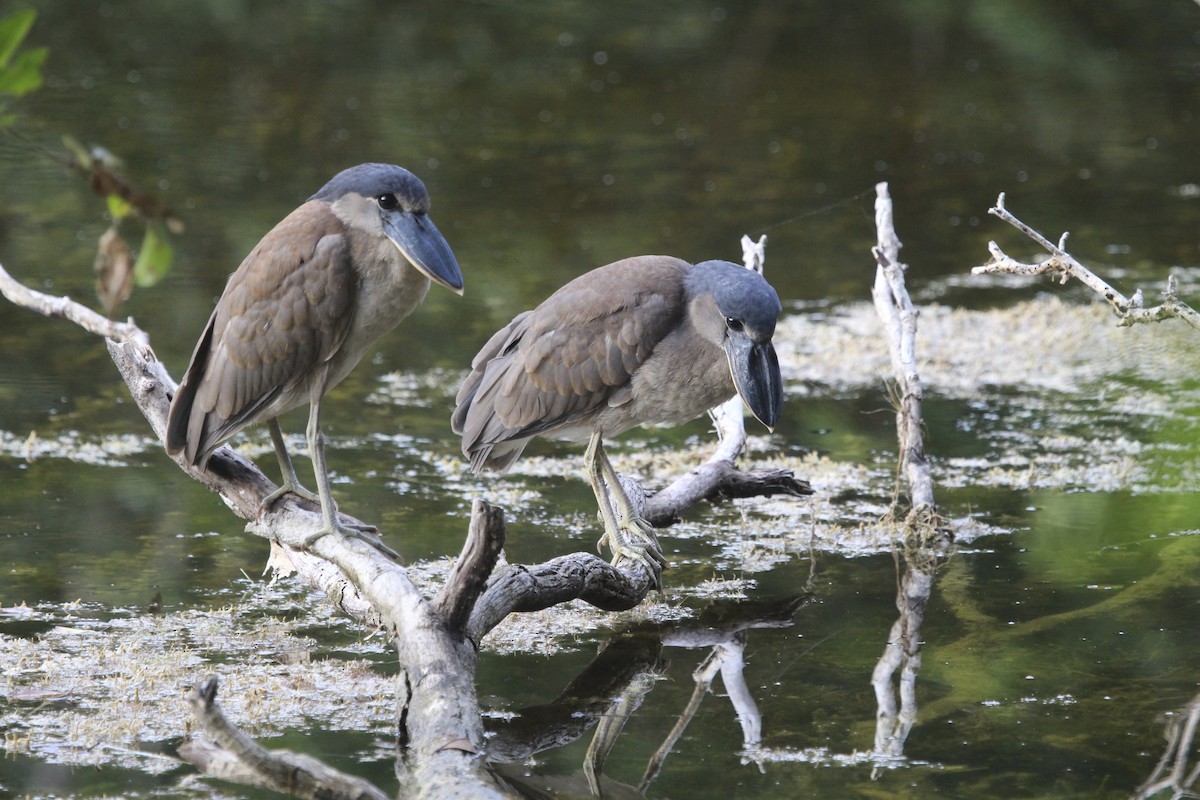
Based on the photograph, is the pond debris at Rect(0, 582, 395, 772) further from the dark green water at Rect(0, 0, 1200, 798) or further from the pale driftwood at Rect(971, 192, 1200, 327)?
the pale driftwood at Rect(971, 192, 1200, 327)

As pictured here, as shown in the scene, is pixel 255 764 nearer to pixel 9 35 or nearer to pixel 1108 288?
pixel 9 35

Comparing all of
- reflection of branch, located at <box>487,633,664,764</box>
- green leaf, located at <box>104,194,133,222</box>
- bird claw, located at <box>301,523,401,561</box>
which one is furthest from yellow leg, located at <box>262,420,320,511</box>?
green leaf, located at <box>104,194,133,222</box>

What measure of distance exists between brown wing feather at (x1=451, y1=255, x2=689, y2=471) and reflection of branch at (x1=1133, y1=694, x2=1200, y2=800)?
1.86m

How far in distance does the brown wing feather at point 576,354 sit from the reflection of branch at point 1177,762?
6.11ft

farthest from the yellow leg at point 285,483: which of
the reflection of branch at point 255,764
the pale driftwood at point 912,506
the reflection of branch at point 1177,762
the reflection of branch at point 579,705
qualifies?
the reflection of branch at point 1177,762

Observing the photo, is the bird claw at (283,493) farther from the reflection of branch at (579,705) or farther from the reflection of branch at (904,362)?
the reflection of branch at (904,362)

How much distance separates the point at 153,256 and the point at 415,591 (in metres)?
2.43

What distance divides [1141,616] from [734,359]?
1.65m

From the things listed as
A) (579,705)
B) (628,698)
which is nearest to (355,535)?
(579,705)

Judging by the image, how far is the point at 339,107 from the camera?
1371 cm

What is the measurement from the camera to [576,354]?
4.57 m

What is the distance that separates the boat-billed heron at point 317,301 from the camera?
4168mm

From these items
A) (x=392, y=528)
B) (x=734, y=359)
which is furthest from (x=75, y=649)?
(x=734, y=359)

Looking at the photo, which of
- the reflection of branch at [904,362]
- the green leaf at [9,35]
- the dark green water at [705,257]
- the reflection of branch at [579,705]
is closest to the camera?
the green leaf at [9,35]
